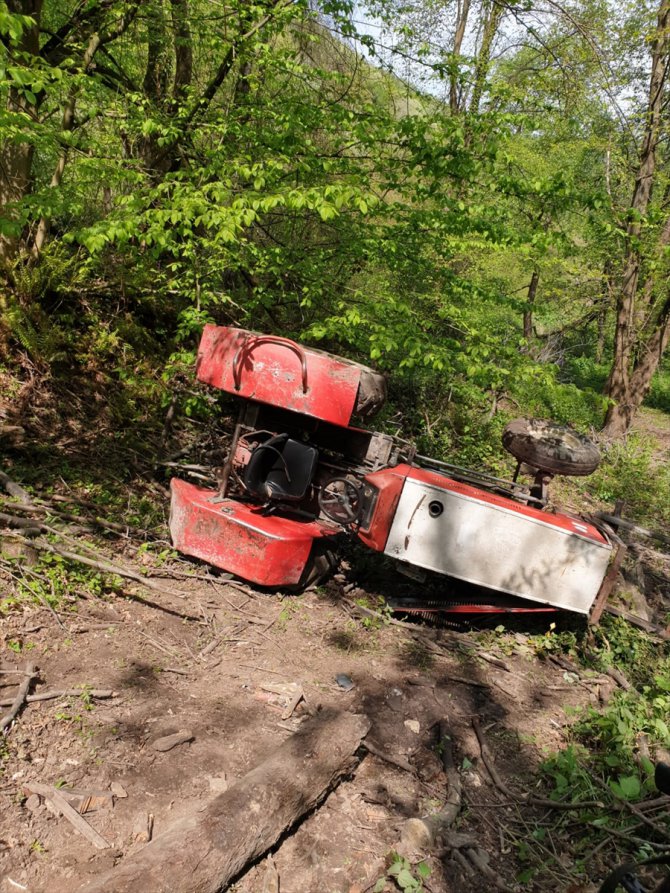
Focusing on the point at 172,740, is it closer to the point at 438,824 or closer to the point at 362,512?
the point at 438,824

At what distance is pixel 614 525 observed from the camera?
5.39 meters

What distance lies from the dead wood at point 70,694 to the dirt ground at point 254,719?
28mm

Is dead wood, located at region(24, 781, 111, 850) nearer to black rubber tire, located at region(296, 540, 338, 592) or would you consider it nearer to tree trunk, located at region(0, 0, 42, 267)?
black rubber tire, located at region(296, 540, 338, 592)

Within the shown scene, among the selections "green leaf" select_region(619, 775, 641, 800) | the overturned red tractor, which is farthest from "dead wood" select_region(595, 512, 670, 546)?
"green leaf" select_region(619, 775, 641, 800)

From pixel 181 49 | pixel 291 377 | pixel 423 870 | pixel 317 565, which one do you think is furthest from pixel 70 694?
pixel 181 49

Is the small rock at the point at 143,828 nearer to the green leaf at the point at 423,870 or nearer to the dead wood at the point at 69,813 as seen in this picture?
the dead wood at the point at 69,813

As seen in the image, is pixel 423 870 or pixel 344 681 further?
pixel 344 681

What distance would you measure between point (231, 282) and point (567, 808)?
6409 mm

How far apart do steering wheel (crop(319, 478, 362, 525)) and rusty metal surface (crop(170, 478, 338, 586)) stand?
35cm

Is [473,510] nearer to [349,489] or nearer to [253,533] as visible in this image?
[349,489]

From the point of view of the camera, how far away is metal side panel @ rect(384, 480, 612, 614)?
4.06 metres

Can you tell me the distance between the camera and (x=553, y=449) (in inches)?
179

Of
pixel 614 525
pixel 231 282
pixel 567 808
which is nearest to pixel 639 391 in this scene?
pixel 614 525

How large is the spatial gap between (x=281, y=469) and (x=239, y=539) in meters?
0.71
